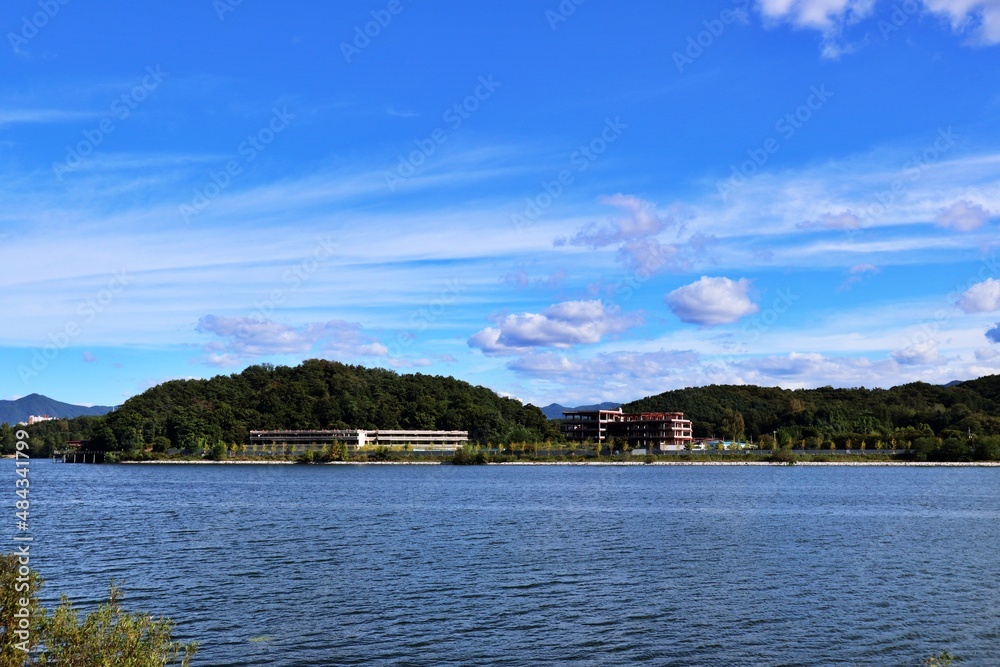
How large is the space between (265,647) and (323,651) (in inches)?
81.6

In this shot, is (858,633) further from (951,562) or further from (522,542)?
(522,542)

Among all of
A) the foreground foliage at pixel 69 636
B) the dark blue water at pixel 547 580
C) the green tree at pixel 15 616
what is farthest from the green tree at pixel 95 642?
the dark blue water at pixel 547 580

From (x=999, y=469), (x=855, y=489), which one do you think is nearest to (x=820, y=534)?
(x=855, y=489)

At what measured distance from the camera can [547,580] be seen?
40.7 meters

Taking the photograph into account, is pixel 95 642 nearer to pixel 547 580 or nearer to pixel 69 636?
pixel 69 636

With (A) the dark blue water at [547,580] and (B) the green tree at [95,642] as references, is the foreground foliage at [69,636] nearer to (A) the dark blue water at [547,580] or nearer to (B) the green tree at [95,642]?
(B) the green tree at [95,642]

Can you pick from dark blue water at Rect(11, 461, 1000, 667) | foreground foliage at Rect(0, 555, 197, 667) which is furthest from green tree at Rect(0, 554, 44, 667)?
dark blue water at Rect(11, 461, 1000, 667)

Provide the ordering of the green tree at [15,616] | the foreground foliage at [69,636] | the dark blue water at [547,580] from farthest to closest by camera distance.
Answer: the dark blue water at [547,580] < the foreground foliage at [69,636] < the green tree at [15,616]

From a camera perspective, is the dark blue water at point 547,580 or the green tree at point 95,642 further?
the dark blue water at point 547,580

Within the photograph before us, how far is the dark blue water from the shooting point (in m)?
29.0

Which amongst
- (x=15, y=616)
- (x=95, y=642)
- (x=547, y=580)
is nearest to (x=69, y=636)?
(x=95, y=642)

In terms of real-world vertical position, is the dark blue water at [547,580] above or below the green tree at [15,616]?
below

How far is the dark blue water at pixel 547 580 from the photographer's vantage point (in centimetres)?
2900

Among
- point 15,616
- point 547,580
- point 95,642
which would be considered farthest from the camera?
point 547,580
